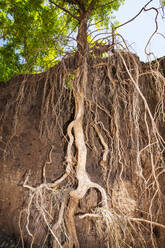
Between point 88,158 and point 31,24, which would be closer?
point 88,158

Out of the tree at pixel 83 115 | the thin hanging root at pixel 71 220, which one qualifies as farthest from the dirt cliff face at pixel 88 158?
the thin hanging root at pixel 71 220

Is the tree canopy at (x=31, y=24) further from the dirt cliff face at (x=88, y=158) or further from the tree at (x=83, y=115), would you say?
the dirt cliff face at (x=88, y=158)

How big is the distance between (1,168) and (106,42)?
2.32 meters

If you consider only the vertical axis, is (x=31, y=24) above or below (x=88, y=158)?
above

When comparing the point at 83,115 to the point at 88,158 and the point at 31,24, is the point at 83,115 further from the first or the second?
the point at 31,24

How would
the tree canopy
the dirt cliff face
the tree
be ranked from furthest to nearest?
the tree canopy
the dirt cliff face
the tree

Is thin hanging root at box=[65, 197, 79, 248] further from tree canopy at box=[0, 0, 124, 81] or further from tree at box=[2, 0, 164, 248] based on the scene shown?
tree canopy at box=[0, 0, 124, 81]

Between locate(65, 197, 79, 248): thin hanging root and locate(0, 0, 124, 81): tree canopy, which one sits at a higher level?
locate(0, 0, 124, 81): tree canopy

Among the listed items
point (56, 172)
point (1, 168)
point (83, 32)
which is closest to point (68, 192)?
point (56, 172)

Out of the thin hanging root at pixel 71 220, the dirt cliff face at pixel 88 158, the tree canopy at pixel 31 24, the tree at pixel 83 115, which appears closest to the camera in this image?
the tree at pixel 83 115

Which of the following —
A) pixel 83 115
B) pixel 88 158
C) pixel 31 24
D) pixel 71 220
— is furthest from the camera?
pixel 31 24

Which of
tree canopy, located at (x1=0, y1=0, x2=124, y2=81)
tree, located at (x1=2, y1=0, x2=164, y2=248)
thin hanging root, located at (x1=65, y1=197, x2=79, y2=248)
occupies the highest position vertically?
tree canopy, located at (x1=0, y1=0, x2=124, y2=81)

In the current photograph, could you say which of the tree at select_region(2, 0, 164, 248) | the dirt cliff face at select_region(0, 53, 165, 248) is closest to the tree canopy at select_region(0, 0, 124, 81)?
the tree at select_region(2, 0, 164, 248)

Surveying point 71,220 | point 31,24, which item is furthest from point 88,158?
point 31,24
